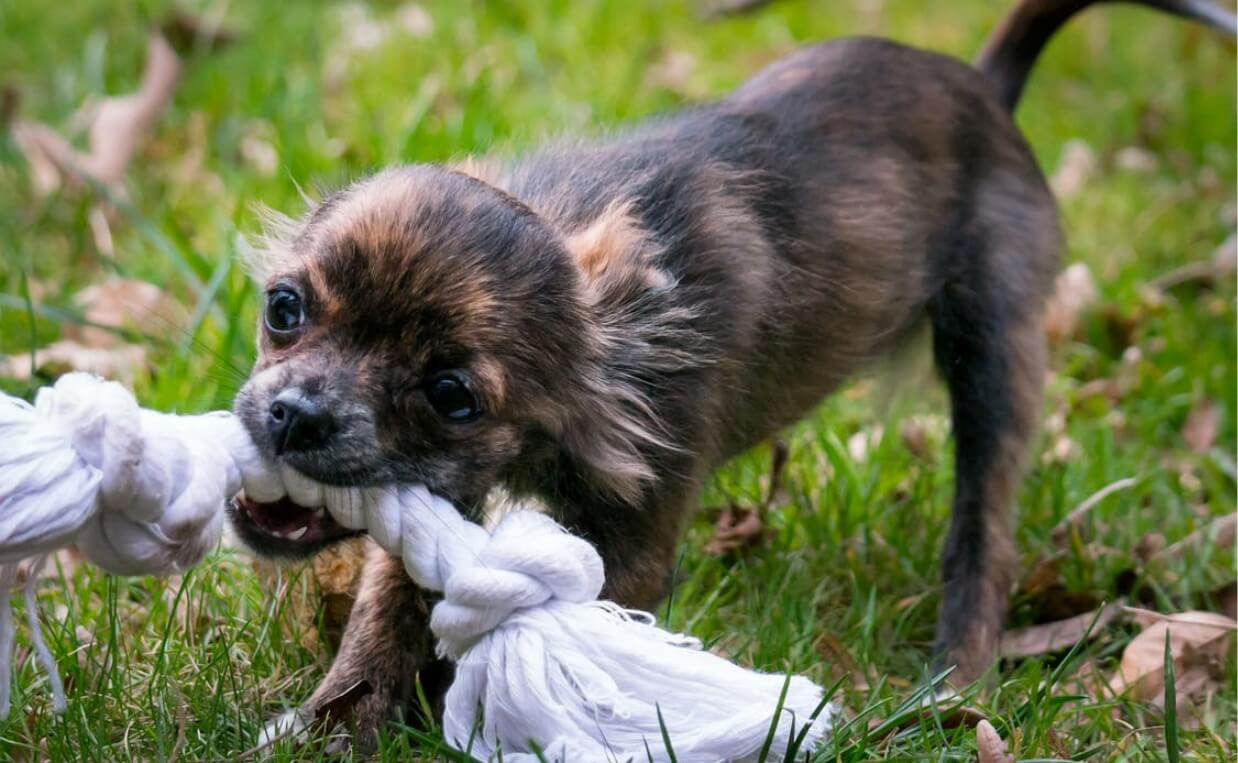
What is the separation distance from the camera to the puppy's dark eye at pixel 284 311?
3096mm

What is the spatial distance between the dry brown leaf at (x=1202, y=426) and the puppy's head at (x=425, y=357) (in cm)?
249

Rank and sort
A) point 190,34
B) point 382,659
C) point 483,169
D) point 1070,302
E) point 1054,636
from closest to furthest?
point 382,659 → point 483,169 → point 1054,636 → point 1070,302 → point 190,34

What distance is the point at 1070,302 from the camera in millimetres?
5703

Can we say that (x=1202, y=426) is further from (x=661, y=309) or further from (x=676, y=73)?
(x=676, y=73)

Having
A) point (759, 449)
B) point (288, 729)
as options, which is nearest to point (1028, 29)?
point (759, 449)

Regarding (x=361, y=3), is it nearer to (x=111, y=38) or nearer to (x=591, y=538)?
(x=111, y=38)

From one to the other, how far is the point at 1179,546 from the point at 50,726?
114 inches

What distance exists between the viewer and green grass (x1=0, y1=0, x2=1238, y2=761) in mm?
3232

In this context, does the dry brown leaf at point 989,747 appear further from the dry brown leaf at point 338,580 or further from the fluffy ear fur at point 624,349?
the dry brown leaf at point 338,580

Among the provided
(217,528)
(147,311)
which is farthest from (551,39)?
(217,528)

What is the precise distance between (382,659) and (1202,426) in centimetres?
296

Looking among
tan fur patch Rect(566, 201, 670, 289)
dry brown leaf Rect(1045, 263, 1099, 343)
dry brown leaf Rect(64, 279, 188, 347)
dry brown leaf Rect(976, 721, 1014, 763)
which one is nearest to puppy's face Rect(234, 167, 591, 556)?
tan fur patch Rect(566, 201, 670, 289)

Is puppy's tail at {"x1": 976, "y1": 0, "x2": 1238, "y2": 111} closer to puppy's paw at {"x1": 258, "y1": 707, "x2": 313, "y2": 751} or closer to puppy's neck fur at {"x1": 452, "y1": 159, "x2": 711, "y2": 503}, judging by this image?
puppy's neck fur at {"x1": 452, "y1": 159, "x2": 711, "y2": 503}

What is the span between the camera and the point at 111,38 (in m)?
6.73
